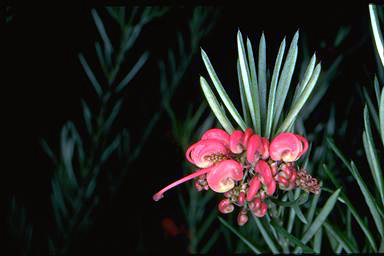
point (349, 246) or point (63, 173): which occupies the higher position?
point (63, 173)

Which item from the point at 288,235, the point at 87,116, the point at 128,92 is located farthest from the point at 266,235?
the point at 128,92

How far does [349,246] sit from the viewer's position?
45 cm

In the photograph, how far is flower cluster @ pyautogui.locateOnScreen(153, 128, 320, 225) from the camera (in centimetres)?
37

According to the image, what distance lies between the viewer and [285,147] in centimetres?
36

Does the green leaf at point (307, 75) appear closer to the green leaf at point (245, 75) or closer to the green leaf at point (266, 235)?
the green leaf at point (245, 75)

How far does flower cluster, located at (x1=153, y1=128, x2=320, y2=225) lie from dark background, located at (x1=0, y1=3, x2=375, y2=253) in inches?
18.1

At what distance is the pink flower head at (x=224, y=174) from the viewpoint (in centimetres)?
37

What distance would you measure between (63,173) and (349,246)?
51 cm

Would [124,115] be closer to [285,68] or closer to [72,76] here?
[72,76]

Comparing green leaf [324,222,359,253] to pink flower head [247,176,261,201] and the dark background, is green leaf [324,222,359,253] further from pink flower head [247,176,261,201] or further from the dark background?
the dark background

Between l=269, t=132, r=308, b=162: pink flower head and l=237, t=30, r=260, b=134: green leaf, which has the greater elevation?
l=237, t=30, r=260, b=134: green leaf

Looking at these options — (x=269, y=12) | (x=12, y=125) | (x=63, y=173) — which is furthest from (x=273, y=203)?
(x=12, y=125)

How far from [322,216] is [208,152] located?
→ 136mm

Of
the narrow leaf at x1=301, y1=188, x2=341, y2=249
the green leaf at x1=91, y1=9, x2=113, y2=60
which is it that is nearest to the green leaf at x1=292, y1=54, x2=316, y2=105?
the narrow leaf at x1=301, y1=188, x2=341, y2=249
